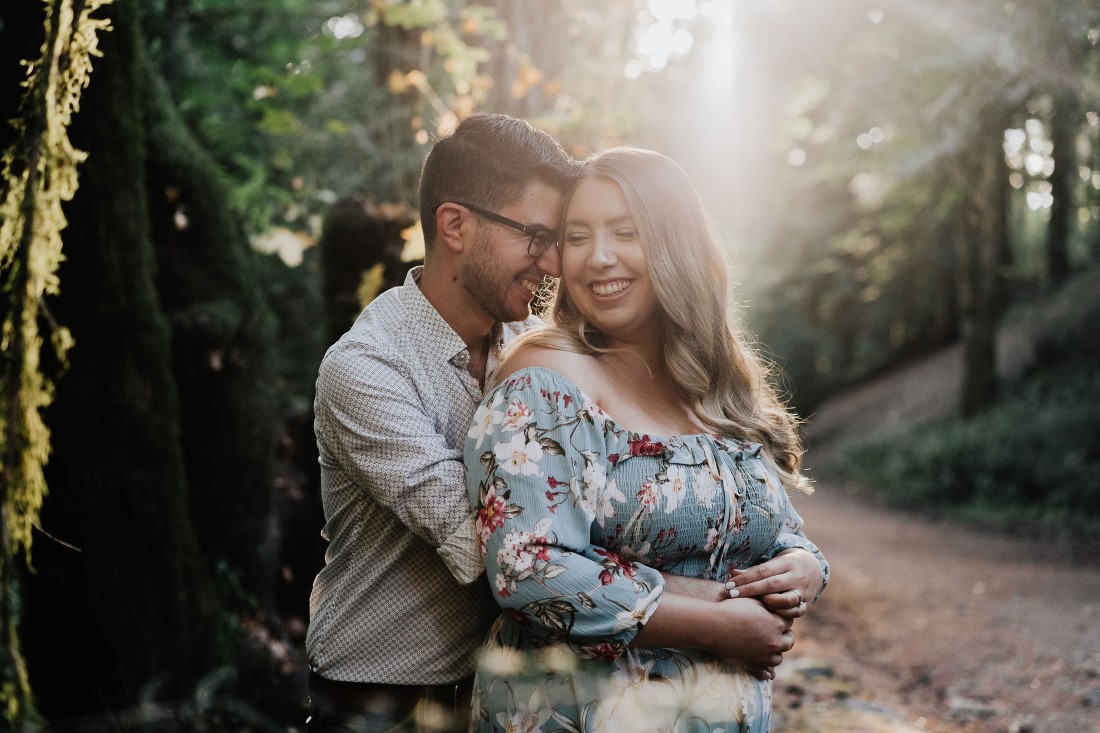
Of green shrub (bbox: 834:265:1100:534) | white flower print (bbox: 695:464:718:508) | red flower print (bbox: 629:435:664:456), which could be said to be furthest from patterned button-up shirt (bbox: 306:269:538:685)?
green shrub (bbox: 834:265:1100:534)

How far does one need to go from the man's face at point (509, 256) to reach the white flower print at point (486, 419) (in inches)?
22.6

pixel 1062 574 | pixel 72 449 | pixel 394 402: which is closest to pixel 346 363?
pixel 394 402

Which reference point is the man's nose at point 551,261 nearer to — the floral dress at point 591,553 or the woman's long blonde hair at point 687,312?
the woman's long blonde hair at point 687,312

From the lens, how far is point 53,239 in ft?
5.42

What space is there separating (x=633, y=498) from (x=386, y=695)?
0.90 meters

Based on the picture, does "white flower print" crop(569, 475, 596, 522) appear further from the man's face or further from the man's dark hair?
the man's dark hair

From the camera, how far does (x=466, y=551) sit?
7.41 ft

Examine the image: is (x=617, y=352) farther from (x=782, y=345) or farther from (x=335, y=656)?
(x=782, y=345)

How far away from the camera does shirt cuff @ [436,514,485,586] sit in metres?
2.25

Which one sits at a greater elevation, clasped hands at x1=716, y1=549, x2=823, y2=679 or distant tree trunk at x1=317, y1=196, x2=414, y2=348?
distant tree trunk at x1=317, y1=196, x2=414, y2=348

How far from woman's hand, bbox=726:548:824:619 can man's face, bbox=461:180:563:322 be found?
1.05 metres

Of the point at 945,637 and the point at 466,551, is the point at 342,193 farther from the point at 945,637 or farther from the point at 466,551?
the point at 945,637

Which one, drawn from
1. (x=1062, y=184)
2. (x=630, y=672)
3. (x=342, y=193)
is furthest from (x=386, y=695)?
(x=1062, y=184)

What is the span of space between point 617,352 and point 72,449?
213cm
